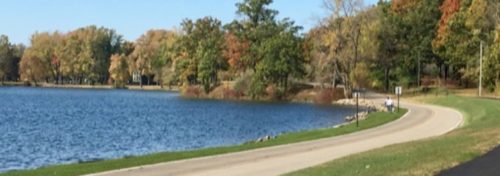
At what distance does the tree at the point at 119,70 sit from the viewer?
171 m

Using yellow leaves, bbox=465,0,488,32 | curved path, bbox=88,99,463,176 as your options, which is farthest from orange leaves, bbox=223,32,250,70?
curved path, bbox=88,99,463,176

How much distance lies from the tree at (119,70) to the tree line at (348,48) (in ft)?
88.9

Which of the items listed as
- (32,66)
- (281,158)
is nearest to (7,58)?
(32,66)

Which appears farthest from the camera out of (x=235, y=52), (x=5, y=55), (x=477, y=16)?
(x=5, y=55)

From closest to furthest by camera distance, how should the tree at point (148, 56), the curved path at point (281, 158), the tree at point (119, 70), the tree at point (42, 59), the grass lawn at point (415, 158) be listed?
the grass lawn at point (415, 158), the curved path at point (281, 158), the tree at point (148, 56), the tree at point (119, 70), the tree at point (42, 59)

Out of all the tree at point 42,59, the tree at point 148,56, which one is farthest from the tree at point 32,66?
the tree at point 148,56

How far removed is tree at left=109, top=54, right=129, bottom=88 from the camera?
170913mm

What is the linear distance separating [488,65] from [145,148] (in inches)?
1936

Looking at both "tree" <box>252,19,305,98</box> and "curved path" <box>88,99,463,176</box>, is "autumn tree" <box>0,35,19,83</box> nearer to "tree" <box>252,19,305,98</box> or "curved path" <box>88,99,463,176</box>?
"tree" <box>252,19,305,98</box>

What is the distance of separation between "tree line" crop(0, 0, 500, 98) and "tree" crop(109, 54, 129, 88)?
27096 mm

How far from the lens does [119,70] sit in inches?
6880

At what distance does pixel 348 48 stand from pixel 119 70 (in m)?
85.5

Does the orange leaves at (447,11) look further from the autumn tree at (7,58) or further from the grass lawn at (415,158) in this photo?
the autumn tree at (7,58)

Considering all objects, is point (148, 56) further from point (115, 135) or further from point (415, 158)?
point (415, 158)
